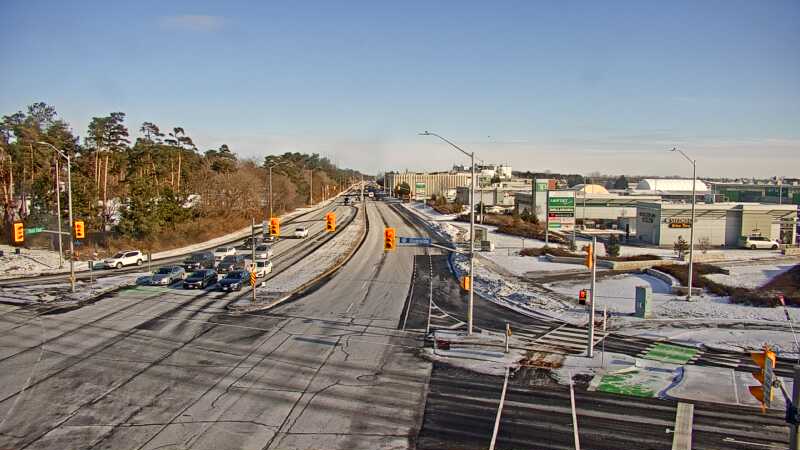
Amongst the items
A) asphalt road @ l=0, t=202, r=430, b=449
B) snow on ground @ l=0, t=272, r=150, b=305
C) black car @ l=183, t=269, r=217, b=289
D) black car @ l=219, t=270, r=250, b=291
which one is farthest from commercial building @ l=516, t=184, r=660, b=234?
snow on ground @ l=0, t=272, r=150, b=305

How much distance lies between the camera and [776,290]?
3878cm

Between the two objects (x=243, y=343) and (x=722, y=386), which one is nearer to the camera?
(x=722, y=386)

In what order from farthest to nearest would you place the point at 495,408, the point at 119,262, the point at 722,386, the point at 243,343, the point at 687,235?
the point at 687,235
the point at 119,262
the point at 243,343
the point at 722,386
the point at 495,408

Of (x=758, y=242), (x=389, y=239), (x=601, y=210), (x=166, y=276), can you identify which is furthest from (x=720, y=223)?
(x=166, y=276)

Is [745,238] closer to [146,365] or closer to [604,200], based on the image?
[604,200]

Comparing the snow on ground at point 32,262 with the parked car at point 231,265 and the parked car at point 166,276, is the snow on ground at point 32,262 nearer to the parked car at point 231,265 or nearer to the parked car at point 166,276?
the parked car at point 166,276

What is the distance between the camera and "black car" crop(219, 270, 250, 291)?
41312mm

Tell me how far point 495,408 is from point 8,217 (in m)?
62.2

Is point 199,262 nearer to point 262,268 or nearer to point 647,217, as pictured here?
point 262,268

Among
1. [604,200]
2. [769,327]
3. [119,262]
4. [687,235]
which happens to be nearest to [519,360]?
[769,327]

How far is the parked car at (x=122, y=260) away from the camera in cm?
5172

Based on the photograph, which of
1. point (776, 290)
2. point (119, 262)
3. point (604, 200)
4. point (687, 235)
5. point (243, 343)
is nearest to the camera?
point (243, 343)

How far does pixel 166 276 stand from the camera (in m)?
43.4

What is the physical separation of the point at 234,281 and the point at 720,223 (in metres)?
59.7
